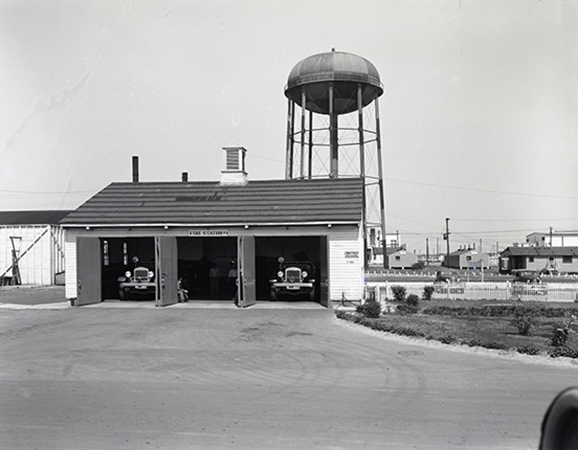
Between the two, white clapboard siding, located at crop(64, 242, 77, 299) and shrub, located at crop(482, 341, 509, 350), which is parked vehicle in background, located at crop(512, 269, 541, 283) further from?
white clapboard siding, located at crop(64, 242, 77, 299)

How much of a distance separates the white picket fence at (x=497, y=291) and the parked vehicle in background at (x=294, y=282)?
282 centimetres

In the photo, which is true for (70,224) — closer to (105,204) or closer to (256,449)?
(105,204)

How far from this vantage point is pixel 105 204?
2630cm

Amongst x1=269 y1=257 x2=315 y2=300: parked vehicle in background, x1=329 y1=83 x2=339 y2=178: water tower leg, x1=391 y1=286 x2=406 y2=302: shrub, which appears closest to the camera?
x1=391 y1=286 x2=406 y2=302: shrub

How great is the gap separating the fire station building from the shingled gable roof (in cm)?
4

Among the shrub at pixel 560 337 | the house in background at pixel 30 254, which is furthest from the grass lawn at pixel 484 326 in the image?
the house in background at pixel 30 254

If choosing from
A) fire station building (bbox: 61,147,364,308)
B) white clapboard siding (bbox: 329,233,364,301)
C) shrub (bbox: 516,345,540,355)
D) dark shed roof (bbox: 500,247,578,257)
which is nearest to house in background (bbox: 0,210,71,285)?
fire station building (bbox: 61,147,364,308)

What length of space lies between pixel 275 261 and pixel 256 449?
2707cm

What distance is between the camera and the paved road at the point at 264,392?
6875 mm

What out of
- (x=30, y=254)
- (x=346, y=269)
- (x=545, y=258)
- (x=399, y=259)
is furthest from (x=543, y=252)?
(x=30, y=254)

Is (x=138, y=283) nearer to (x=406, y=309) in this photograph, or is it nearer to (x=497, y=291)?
(x=406, y=309)

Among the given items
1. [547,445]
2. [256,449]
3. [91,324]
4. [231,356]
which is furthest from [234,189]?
[547,445]

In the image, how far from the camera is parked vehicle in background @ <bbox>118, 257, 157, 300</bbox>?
82.1ft

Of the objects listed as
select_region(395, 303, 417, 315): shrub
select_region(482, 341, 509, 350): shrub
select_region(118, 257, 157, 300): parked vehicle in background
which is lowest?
select_region(395, 303, 417, 315): shrub
